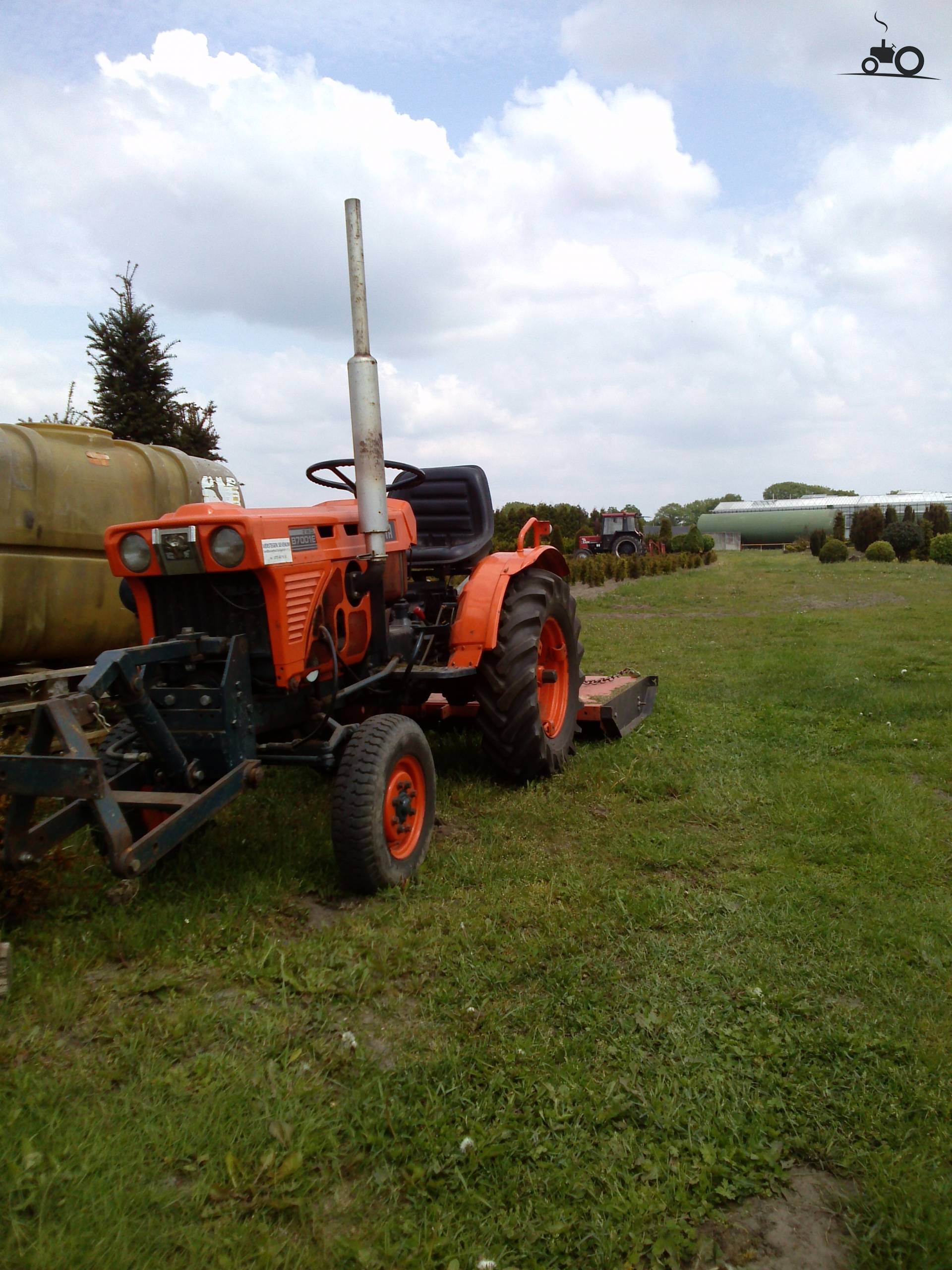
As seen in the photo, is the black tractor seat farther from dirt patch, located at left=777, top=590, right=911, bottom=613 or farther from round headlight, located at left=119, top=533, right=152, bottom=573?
dirt patch, located at left=777, top=590, right=911, bottom=613

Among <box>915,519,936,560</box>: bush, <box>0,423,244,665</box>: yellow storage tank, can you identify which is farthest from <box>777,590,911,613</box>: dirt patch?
<box>915,519,936,560</box>: bush

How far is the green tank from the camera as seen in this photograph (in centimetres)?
6531

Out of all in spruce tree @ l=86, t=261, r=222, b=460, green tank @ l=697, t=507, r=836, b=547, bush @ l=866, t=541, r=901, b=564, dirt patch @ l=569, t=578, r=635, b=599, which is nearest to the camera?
spruce tree @ l=86, t=261, r=222, b=460

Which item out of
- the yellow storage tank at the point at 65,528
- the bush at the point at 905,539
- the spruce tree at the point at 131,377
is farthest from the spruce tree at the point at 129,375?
the bush at the point at 905,539

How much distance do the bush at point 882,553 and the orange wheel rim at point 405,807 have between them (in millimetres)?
31803

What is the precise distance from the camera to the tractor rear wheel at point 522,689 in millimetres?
4891

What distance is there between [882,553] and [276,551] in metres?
33.0

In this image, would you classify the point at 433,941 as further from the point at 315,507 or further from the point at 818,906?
the point at 315,507

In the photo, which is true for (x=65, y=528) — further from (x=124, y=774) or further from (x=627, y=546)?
(x=627, y=546)

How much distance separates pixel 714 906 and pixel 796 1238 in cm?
158

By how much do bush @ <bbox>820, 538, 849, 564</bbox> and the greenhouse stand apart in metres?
30.1

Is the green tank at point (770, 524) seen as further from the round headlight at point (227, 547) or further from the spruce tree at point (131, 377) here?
the round headlight at point (227, 547)

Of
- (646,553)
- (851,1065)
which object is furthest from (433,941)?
(646,553)

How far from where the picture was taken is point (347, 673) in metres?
4.38
